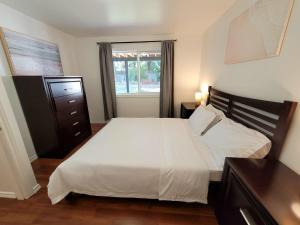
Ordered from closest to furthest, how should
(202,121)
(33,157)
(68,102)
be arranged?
(202,121)
(33,157)
(68,102)

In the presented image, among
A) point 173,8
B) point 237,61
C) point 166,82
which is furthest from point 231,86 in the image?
point 166,82

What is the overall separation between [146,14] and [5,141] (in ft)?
8.45

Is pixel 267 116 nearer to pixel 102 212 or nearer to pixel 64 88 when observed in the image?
pixel 102 212

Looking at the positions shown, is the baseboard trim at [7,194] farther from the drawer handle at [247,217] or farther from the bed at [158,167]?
the drawer handle at [247,217]

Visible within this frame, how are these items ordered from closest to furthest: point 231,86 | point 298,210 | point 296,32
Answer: point 298,210
point 296,32
point 231,86

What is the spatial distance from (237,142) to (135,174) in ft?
3.36

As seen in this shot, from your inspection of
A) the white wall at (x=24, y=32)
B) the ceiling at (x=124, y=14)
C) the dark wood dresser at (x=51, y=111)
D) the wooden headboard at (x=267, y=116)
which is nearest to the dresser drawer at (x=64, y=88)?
the dark wood dresser at (x=51, y=111)

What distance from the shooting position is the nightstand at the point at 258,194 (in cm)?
72

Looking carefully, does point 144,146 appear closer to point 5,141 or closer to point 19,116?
point 5,141

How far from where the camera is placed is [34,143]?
2.38 meters

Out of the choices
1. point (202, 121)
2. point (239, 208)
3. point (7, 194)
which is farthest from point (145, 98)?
point (239, 208)

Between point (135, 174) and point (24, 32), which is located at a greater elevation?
point (24, 32)

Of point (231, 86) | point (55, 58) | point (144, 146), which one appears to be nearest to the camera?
point (144, 146)

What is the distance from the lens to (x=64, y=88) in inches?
93.6
